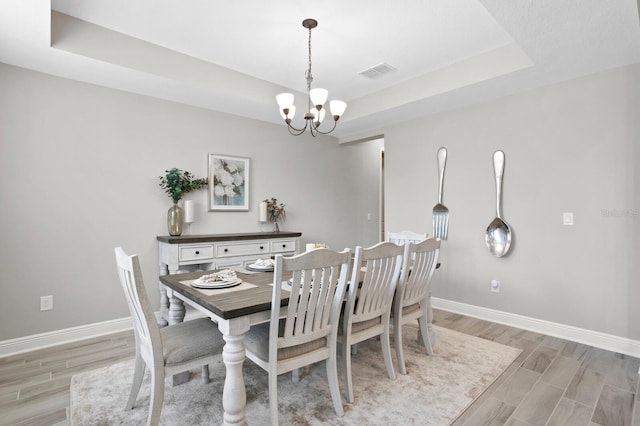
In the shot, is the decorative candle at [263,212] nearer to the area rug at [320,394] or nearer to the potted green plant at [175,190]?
the potted green plant at [175,190]

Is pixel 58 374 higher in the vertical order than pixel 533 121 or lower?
lower

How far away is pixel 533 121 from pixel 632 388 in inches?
89.1

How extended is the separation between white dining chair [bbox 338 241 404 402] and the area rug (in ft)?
0.51

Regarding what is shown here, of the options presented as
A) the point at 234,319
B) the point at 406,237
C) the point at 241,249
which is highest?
the point at 406,237

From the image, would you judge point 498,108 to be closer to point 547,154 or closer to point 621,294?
point 547,154

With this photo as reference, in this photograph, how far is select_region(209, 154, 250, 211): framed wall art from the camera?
12.5ft

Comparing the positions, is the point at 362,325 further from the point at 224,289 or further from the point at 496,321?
the point at 496,321

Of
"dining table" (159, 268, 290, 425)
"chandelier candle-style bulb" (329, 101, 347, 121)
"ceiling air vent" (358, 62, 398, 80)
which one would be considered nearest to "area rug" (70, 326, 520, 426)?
"dining table" (159, 268, 290, 425)

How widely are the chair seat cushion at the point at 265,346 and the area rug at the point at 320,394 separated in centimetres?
38

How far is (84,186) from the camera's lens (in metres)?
2.99

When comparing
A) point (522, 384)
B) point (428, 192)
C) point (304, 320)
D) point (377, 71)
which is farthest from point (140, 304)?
point (428, 192)

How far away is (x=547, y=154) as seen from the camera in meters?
3.12

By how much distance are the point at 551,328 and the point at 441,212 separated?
1.52 m

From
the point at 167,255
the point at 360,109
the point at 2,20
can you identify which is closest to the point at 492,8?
the point at 360,109
